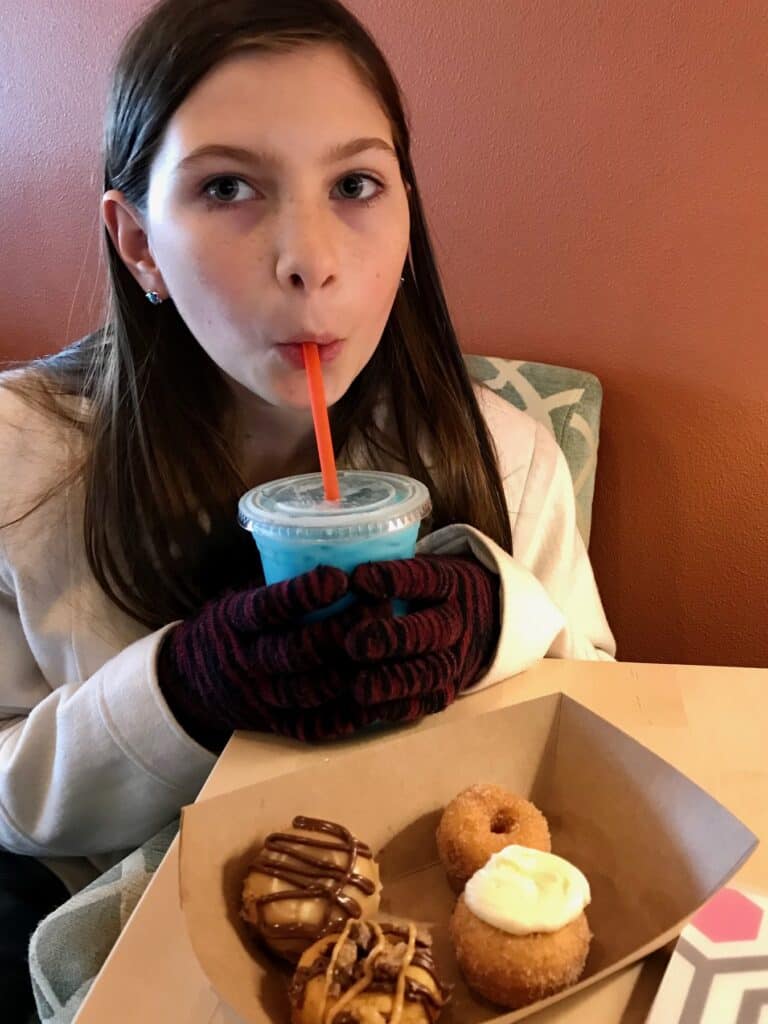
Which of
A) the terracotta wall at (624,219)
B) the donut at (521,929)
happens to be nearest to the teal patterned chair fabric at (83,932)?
the donut at (521,929)

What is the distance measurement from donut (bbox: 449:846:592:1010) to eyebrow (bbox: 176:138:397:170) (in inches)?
24.7

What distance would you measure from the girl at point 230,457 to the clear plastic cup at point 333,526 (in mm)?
38

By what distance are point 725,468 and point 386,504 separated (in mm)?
803

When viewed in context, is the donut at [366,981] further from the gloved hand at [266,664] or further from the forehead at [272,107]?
the forehead at [272,107]

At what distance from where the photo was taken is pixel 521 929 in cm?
57

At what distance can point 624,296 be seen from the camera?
1.35 meters

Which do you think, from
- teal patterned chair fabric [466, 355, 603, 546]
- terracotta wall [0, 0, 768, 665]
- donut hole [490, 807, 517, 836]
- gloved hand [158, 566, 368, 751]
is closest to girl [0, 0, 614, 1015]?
gloved hand [158, 566, 368, 751]

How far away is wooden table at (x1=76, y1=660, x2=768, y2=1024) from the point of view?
0.54 metres

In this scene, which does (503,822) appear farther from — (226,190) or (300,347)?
(226,190)

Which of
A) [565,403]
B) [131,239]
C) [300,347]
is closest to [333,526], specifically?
A: [300,347]

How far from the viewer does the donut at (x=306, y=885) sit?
23.1 inches

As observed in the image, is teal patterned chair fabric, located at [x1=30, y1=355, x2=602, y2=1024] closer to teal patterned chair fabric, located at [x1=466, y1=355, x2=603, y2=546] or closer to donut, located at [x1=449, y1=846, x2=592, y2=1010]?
donut, located at [x1=449, y1=846, x2=592, y2=1010]

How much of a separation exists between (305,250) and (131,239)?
0.26 m

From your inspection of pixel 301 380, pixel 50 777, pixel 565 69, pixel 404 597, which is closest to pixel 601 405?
pixel 565 69
